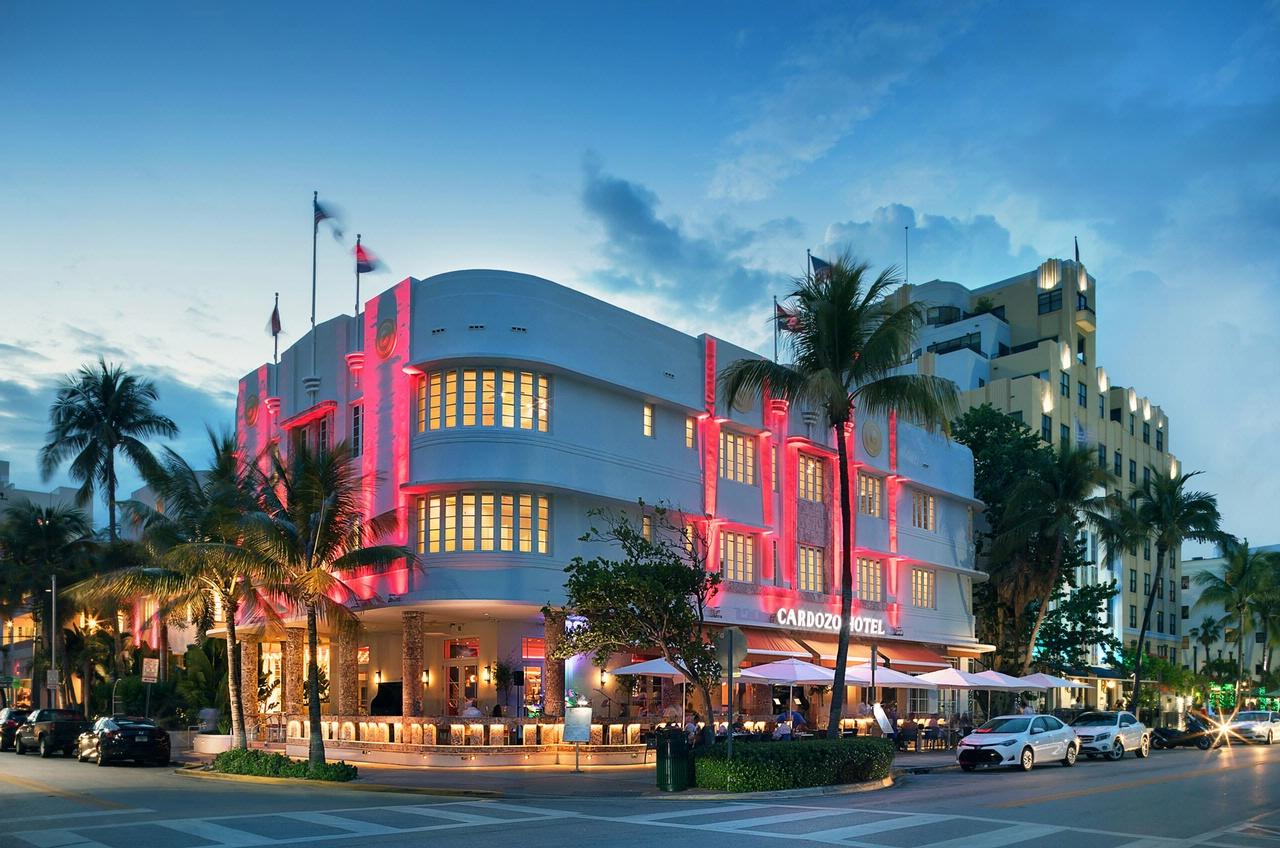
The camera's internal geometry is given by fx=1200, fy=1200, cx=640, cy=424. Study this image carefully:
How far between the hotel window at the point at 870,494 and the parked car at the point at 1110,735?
34.9ft

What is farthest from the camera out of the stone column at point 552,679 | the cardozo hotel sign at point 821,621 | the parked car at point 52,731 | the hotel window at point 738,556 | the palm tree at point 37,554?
the palm tree at point 37,554

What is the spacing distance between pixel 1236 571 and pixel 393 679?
58.1 metres

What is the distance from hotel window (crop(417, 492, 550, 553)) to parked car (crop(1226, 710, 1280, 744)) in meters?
31.3

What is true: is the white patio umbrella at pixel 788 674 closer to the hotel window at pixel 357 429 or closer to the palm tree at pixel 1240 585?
the hotel window at pixel 357 429

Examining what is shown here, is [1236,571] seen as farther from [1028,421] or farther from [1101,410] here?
[1028,421]

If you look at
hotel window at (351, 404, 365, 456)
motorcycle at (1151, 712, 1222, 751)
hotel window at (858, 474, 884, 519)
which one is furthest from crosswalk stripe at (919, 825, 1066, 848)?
motorcycle at (1151, 712, 1222, 751)

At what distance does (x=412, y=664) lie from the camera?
32.5m

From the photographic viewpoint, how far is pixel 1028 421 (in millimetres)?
67438

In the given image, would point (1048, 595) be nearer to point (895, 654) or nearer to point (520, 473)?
point (895, 654)

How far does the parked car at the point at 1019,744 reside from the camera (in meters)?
30.7

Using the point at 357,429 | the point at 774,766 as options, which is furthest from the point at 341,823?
the point at 357,429

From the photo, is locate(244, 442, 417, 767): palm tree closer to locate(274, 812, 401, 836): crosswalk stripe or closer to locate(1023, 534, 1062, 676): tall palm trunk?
locate(274, 812, 401, 836): crosswalk stripe

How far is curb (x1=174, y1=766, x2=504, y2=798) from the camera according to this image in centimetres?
2336

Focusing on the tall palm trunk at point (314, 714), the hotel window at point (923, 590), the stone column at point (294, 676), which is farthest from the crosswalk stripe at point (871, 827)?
the hotel window at point (923, 590)
